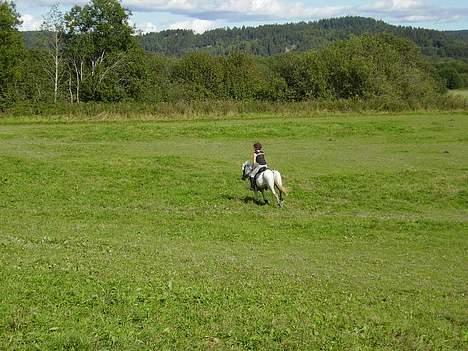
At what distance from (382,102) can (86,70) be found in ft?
92.3

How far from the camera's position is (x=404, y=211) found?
1972 cm

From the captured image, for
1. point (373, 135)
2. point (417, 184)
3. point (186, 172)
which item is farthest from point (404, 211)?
point (373, 135)

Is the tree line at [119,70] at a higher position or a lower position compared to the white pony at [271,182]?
higher

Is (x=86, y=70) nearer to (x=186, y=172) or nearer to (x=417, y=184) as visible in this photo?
(x=186, y=172)

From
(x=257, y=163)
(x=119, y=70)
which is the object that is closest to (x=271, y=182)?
(x=257, y=163)

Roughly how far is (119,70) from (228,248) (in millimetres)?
51772

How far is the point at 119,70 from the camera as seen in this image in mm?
63375

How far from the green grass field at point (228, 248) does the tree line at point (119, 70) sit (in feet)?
85.9

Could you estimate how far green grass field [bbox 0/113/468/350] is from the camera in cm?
767

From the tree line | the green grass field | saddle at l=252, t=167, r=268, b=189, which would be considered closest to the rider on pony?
saddle at l=252, t=167, r=268, b=189

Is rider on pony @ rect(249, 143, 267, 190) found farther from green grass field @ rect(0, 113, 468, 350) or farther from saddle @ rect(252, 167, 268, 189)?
green grass field @ rect(0, 113, 468, 350)

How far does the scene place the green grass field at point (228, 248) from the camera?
25.2ft

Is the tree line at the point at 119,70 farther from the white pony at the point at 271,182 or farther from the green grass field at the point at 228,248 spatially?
the white pony at the point at 271,182

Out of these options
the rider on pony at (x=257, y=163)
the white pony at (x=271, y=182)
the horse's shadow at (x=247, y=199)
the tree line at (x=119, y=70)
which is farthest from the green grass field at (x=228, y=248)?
the tree line at (x=119, y=70)
